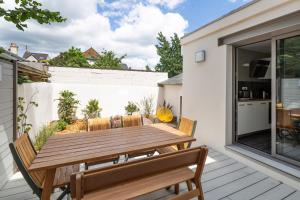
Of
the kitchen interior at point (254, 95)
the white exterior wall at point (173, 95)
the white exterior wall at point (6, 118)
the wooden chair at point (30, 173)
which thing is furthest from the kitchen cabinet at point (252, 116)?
the white exterior wall at point (6, 118)

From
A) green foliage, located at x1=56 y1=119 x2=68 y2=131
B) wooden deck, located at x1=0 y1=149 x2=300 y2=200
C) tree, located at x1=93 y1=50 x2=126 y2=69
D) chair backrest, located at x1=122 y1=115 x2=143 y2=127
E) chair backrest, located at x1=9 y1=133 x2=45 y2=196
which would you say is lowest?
wooden deck, located at x1=0 y1=149 x2=300 y2=200

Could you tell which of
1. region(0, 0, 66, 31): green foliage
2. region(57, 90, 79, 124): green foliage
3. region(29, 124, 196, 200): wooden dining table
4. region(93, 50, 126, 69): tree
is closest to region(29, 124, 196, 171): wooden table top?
region(29, 124, 196, 200): wooden dining table

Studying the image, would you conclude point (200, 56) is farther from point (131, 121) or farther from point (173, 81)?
point (173, 81)

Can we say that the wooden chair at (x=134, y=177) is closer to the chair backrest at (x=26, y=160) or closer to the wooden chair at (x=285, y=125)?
the chair backrest at (x=26, y=160)

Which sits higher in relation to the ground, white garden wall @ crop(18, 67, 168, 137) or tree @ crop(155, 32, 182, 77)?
tree @ crop(155, 32, 182, 77)

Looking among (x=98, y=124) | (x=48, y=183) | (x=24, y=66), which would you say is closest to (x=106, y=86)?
(x=24, y=66)

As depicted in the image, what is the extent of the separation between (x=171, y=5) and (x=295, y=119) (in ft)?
25.2

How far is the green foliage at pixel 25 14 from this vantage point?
163 centimetres

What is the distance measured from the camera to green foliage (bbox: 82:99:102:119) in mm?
8000

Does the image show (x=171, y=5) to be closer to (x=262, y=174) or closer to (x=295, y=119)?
(x=295, y=119)

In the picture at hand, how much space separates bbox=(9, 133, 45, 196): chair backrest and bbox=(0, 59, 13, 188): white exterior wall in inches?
31.9

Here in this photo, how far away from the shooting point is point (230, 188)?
262 cm

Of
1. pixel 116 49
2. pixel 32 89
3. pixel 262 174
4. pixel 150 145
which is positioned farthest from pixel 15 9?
pixel 116 49

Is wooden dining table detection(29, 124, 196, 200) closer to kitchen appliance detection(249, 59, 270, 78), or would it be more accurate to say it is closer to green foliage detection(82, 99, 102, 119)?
kitchen appliance detection(249, 59, 270, 78)
